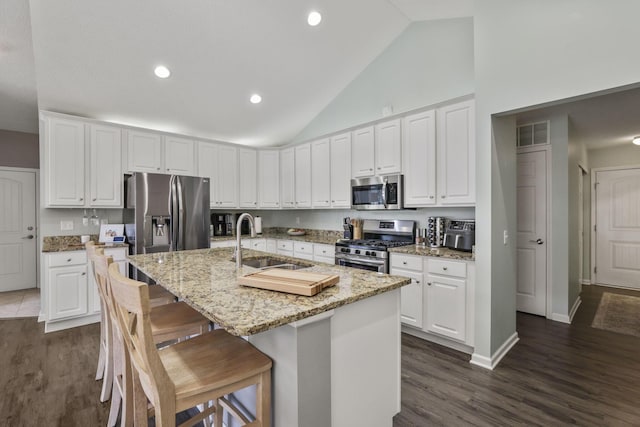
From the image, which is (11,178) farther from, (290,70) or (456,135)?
(456,135)

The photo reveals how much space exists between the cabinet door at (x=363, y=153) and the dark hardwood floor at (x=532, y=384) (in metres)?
2.07

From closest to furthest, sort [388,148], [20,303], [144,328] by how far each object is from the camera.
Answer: [144,328] → [388,148] → [20,303]

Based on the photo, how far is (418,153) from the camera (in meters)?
3.41

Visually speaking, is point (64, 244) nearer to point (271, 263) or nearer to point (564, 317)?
point (271, 263)

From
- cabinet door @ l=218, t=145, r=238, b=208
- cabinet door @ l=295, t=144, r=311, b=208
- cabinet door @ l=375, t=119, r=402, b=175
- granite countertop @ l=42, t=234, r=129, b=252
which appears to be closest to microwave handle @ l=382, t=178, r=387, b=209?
cabinet door @ l=375, t=119, r=402, b=175

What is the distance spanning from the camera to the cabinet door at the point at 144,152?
4.05m

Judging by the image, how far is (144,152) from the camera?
13.6 ft

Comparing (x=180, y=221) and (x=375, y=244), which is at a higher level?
(x=180, y=221)

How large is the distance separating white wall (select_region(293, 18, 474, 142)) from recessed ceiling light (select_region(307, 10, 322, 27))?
119 cm

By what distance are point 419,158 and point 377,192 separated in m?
0.67

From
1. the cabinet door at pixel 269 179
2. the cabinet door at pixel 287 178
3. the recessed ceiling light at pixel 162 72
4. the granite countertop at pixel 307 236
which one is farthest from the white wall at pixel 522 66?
the cabinet door at pixel 269 179

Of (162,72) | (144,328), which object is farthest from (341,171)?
(144,328)

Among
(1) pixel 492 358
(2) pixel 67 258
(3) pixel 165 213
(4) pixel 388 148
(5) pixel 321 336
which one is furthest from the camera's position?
(3) pixel 165 213

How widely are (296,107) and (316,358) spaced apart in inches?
169
